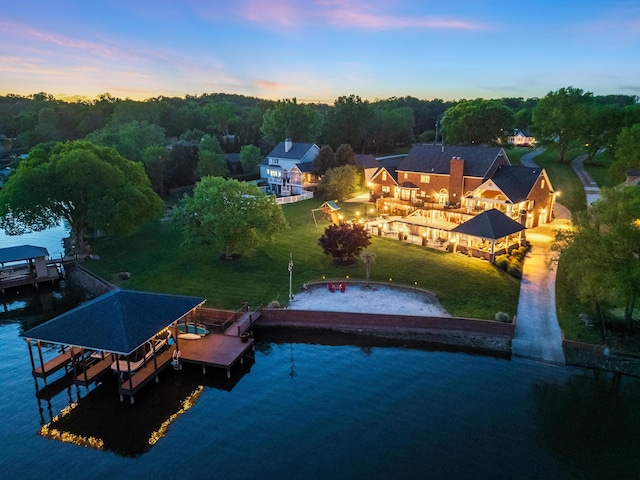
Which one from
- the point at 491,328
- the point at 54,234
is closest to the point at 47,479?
the point at 491,328

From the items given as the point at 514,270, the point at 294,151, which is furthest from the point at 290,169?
the point at 514,270

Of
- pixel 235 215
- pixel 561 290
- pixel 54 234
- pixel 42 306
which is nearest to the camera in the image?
pixel 561 290

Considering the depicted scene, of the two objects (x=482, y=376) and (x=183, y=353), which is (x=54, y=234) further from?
(x=482, y=376)

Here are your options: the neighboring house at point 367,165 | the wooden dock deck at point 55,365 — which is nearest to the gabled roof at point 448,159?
the neighboring house at point 367,165

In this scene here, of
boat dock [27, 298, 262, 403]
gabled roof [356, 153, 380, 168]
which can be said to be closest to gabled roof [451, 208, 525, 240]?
boat dock [27, 298, 262, 403]

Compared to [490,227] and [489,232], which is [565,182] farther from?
[489,232]

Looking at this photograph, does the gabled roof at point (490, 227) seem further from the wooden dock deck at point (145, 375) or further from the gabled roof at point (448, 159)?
the wooden dock deck at point (145, 375)

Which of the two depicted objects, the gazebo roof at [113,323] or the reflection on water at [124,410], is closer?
the reflection on water at [124,410]
